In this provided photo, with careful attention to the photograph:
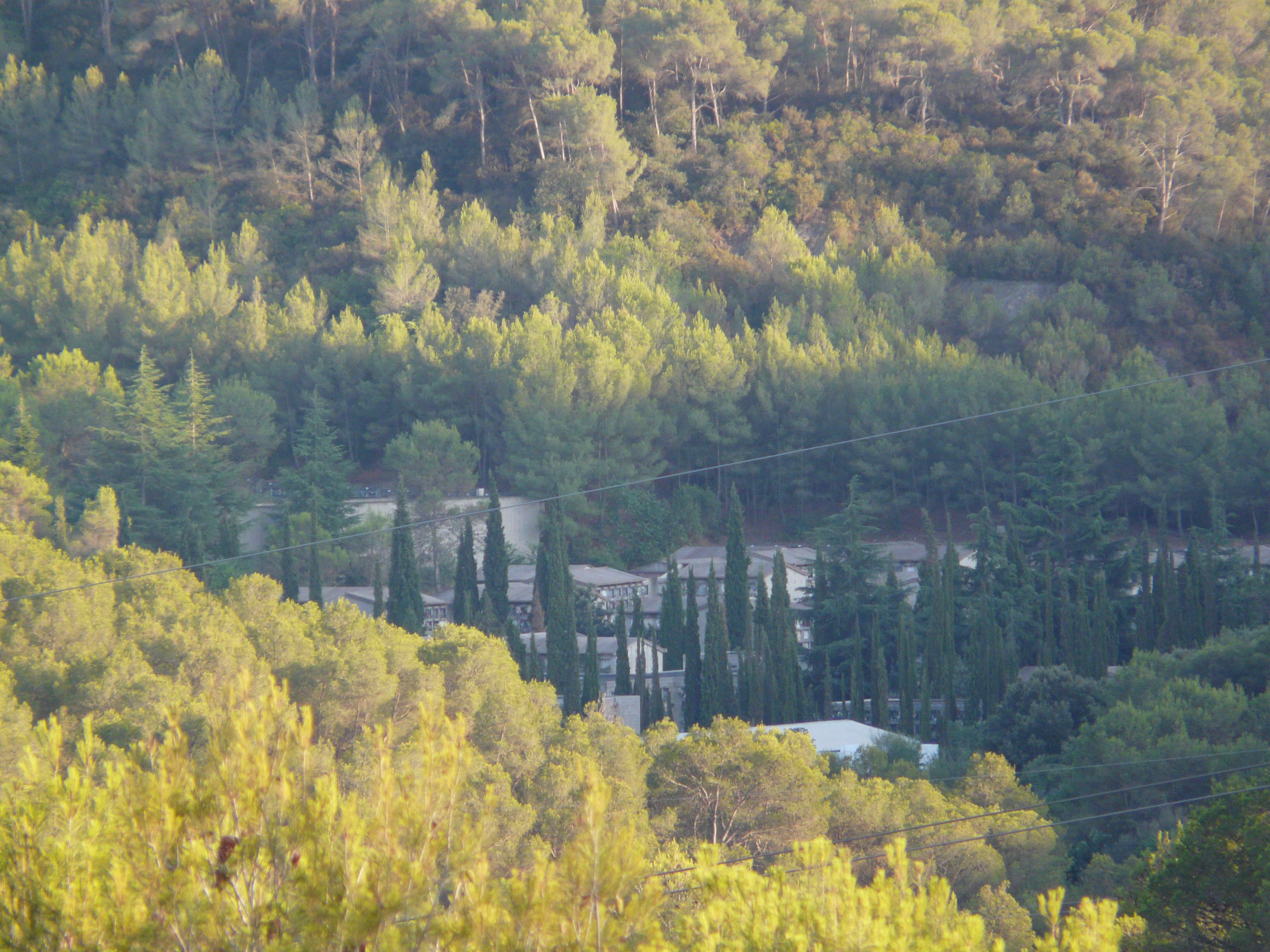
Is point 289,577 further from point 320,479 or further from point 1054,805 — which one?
point 1054,805

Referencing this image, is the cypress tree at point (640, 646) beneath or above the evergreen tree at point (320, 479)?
beneath

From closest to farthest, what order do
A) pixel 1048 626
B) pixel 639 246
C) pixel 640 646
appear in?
pixel 640 646 < pixel 1048 626 < pixel 639 246

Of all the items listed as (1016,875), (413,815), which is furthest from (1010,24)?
(413,815)

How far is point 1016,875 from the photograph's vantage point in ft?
44.7

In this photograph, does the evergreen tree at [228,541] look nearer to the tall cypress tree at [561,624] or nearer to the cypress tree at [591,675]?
the tall cypress tree at [561,624]

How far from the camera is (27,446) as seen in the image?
108ft

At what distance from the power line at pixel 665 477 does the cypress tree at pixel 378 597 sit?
3.03 ft

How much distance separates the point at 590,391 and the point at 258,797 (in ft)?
100

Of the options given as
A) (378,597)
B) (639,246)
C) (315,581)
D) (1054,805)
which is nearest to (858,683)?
(1054,805)

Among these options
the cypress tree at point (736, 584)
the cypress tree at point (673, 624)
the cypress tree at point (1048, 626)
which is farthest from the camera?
the cypress tree at point (673, 624)

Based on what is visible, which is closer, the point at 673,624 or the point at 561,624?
the point at 561,624

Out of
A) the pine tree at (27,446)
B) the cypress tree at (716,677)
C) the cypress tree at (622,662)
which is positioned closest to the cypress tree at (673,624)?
the cypress tree at (622,662)

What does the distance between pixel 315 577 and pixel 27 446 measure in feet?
32.1

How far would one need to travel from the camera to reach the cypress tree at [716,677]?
2452 centimetres
